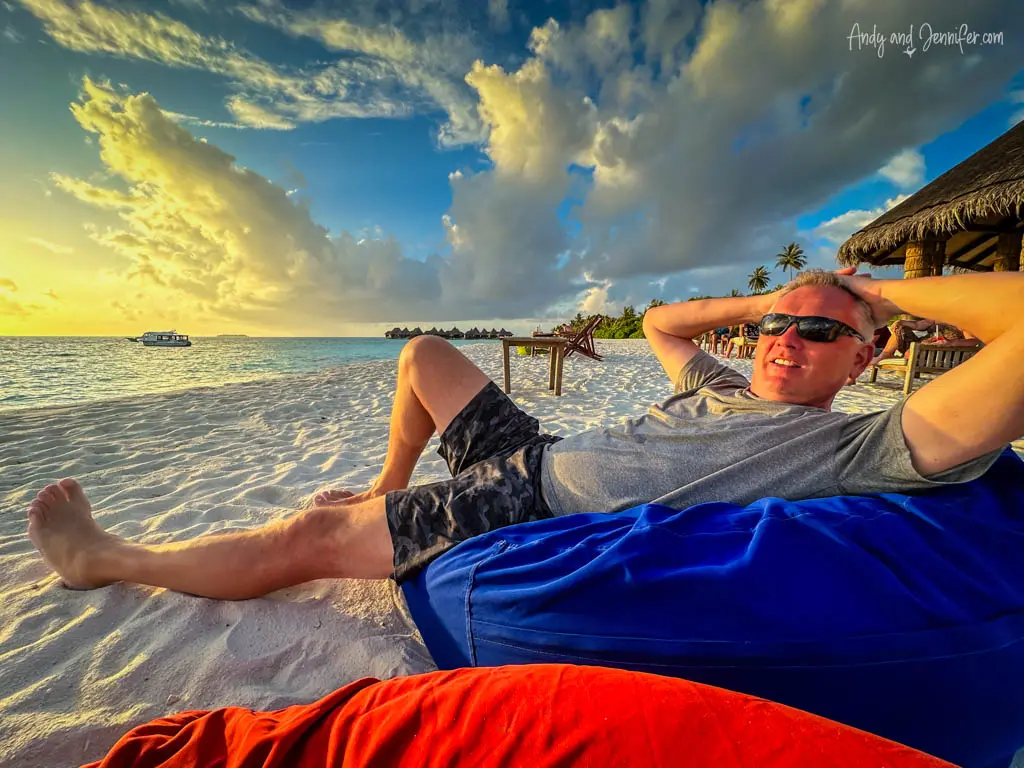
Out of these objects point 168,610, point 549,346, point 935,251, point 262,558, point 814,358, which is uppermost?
point 935,251

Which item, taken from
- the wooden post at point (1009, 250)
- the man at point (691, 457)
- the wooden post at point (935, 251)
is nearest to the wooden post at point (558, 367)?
the man at point (691, 457)

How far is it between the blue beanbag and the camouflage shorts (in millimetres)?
195

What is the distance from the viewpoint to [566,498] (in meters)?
1.41

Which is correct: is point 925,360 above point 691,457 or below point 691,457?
above

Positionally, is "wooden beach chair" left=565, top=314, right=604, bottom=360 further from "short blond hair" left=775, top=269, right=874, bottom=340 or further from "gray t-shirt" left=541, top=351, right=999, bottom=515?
"gray t-shirt" left=541, top=351, right=999, bottom=515

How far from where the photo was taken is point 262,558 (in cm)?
140

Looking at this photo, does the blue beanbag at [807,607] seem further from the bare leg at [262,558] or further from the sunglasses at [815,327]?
the sunglasses at [815,327]

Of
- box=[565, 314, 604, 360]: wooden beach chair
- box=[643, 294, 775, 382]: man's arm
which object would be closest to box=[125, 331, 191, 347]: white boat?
box=[565, 314, 604, 360]: wooden beach chair

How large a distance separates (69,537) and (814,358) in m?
2.79

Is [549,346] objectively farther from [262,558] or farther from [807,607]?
[807,607]

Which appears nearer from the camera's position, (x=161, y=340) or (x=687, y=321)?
(x=687, y=321)

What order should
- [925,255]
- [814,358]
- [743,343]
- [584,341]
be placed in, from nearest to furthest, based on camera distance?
[814,358], [925,255], [743,343], [584,341]

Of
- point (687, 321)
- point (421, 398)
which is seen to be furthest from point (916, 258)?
point (421, 398)

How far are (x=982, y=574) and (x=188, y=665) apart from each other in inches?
78.6
